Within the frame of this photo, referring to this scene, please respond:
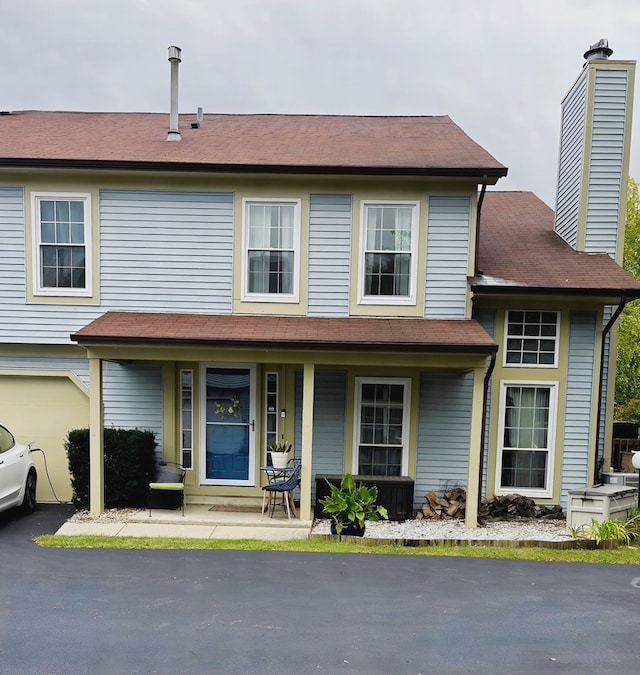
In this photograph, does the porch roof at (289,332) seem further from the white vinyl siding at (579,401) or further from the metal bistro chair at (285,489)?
the metal bistro chair at (285,489)

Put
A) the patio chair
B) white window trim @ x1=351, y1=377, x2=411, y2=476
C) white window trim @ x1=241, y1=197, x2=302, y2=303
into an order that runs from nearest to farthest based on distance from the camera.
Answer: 1. the patio chair
2. white window trim @ x1=241, y1=197, x2=302, y2=303
3. white window trim @ x1=351, y1=377, x2=411, y2=476

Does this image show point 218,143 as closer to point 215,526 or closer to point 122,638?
point 215,526

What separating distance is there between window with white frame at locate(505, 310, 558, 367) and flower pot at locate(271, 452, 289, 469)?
396cm

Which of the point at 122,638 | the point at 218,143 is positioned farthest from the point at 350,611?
the point at 218,143

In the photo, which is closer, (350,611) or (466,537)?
(350,611)

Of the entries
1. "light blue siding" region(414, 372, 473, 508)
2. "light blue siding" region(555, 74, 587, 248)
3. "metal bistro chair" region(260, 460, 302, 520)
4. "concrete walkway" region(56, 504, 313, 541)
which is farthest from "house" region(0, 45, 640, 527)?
"concrete walkway" region(56, 504, 313, 541)

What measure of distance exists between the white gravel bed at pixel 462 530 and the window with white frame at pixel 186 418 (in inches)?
101

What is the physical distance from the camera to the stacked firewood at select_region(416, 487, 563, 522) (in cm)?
819

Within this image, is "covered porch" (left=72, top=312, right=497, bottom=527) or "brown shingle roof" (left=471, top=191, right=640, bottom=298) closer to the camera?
"covered porch" (left=72, top=312, right=497, bottom=527)

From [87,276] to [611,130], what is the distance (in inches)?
364

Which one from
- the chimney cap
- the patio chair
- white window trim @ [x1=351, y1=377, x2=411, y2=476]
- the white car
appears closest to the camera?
the white car

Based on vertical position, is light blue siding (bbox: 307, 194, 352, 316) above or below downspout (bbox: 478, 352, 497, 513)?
above

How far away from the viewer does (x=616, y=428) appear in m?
14.7

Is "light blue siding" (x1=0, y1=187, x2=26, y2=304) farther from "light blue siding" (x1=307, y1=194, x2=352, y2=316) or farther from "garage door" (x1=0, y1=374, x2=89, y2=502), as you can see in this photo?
"light blue siding" (x1=307, y1=194, x2=352, y2=316)
